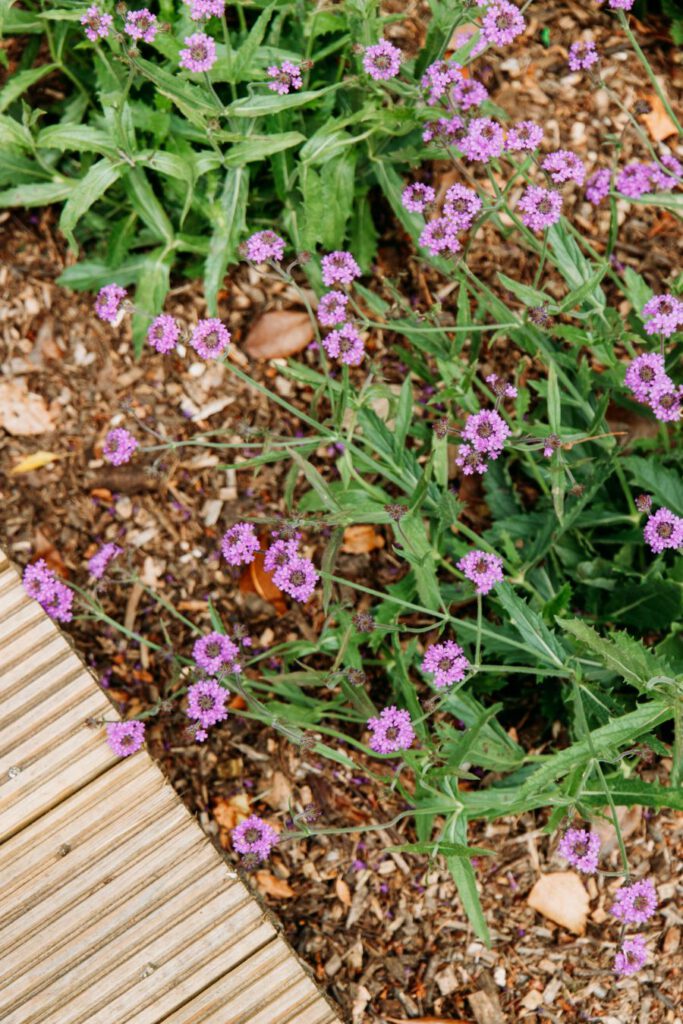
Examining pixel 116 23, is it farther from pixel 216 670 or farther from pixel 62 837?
Answer: pixel 62 837

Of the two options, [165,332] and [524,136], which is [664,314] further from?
[165,332]

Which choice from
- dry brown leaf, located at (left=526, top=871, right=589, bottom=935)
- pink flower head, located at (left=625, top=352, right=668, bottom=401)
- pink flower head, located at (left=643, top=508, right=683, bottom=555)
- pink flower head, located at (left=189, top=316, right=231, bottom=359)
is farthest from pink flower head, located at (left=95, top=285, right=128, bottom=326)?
dry brown leaf, located at (left=526, top=871, right=589, bottom=935)

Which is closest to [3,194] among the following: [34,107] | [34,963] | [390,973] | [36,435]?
[34,107]

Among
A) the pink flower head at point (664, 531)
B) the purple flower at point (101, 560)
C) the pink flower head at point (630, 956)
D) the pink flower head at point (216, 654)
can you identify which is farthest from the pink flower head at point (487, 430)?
the pink flower head at point (630, 956)

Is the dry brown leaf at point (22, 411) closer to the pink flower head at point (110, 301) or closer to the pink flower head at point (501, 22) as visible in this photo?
the pink flower head at point (110, 301)

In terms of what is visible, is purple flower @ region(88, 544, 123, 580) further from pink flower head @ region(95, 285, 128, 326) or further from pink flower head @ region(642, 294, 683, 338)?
pink flower head @ region(642, 294, 683, 338)

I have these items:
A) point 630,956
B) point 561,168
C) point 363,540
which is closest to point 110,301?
point 363,540
